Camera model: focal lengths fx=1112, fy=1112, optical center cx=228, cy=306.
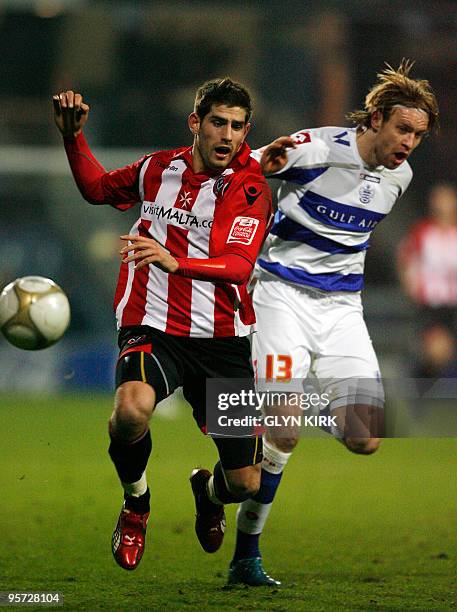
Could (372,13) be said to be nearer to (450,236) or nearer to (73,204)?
(73,204)

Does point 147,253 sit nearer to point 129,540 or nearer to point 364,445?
point 129,540

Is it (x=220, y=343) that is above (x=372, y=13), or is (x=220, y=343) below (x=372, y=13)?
below

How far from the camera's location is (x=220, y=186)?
468 cm

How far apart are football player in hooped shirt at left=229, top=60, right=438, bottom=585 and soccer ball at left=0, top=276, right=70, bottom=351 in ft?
3.54

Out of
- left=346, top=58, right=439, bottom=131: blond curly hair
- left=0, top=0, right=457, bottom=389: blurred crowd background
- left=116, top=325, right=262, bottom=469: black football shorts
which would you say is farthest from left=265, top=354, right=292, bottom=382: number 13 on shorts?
left=0, top=0, right=457, bottom=389: blurred crowd background

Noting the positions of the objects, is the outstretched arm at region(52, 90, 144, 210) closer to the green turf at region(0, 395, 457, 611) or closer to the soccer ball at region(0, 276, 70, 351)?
the soccer ball at region(0, 276, 70, 351)

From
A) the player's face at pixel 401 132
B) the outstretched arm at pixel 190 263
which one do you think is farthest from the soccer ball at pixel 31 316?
the player's face at pixel 401 132

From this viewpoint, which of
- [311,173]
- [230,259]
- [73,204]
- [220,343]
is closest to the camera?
[230,259]

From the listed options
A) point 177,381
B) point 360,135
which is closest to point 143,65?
point 360,135

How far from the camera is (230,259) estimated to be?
4406 millimetres

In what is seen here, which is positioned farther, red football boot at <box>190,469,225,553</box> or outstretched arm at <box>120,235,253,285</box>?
red football boot at <box>190,469,225,553</box>

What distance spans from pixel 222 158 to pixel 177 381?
0.95 metres

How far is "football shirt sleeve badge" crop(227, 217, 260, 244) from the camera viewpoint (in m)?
4.50

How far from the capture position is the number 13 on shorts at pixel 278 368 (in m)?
5.40
